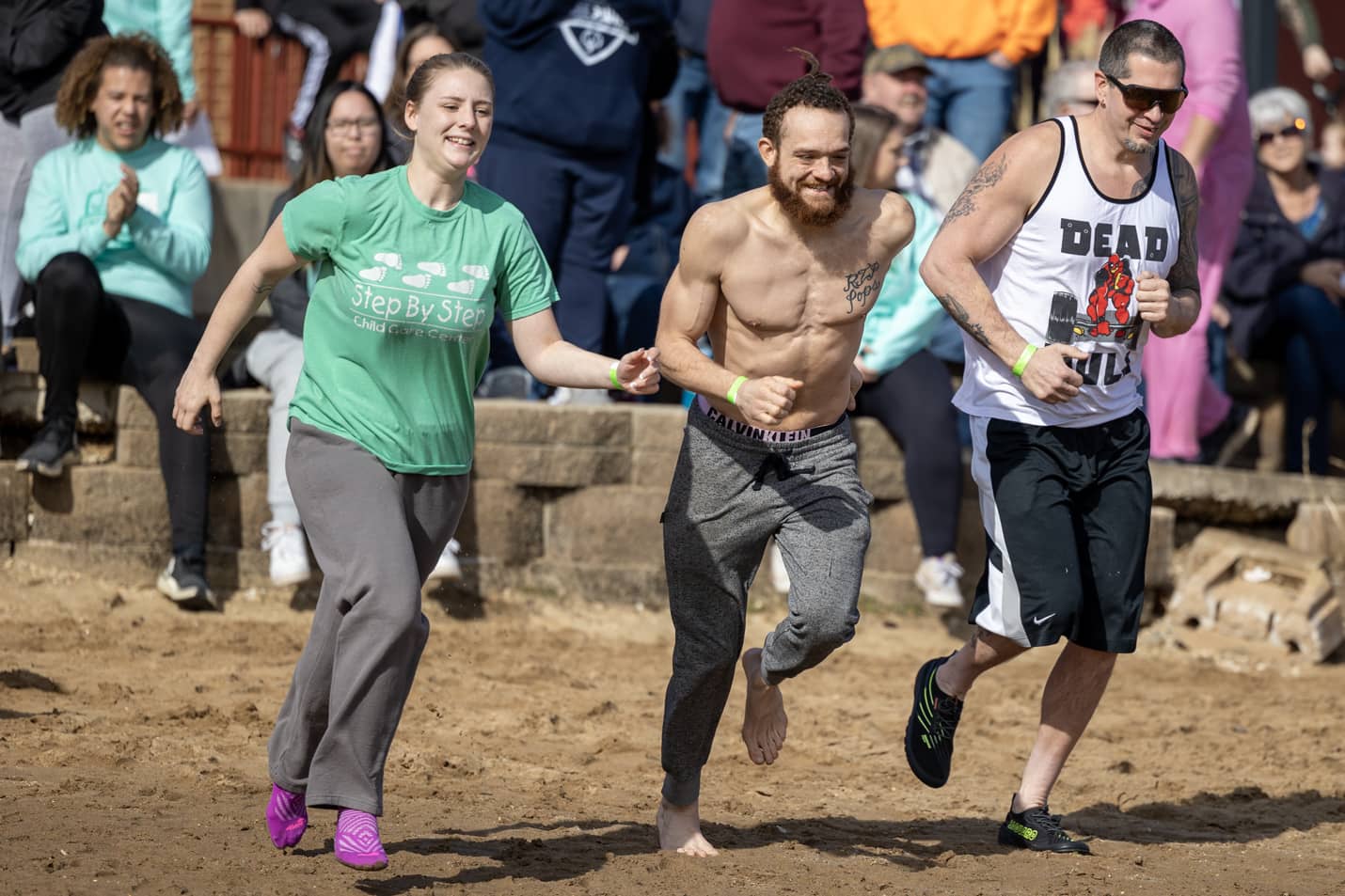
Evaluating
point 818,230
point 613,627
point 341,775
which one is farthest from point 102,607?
point 818,230

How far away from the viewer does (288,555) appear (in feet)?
26.6

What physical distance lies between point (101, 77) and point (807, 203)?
14.8ft

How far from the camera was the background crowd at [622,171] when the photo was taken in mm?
8125

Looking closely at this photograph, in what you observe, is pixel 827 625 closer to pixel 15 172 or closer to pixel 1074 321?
pixel 1074 321

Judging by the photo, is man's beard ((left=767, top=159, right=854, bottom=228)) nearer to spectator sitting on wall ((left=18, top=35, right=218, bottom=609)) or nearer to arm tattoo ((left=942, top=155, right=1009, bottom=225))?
arm tattoo ((left=942, top=155, right=1009, bottom=225))

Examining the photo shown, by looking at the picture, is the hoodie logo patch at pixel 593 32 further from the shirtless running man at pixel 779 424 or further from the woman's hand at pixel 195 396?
the woman's hand at pixel 195 396

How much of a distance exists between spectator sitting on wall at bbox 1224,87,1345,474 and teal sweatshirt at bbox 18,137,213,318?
5726 mm

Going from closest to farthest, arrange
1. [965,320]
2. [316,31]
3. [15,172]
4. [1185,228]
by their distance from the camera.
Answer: [965,320]
[1185,228]
[15,172]
[316,31]

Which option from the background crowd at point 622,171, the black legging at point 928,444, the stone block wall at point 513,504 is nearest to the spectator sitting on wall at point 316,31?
the background crowd at point 622,171

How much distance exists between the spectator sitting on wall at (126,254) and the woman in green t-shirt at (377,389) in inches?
134

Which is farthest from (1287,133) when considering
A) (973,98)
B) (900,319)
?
(900,319)

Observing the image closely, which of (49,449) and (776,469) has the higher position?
(776,469)

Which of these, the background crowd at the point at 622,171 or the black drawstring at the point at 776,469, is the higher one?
the background crowd at the point at 622,171

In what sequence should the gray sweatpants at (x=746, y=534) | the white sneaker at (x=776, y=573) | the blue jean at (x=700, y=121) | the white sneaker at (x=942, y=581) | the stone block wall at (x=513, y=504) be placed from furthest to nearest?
1. the blue jean at (x=700, y=121)
2. the white sneaker at (x=776, y=573)
3. the white sneaker at (x=942, y=581)
4. the stone block wall at (x=513, y=504)
5. the gray sweatpants at (x=746, y=534)
